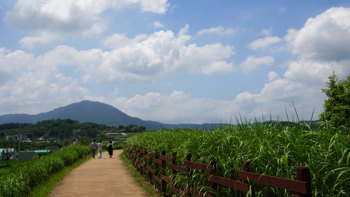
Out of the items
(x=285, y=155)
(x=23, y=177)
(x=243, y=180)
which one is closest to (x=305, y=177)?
(x=285, y=155)

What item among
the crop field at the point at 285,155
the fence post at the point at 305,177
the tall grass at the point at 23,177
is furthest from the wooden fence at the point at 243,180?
the tall grass at the point at 23,177

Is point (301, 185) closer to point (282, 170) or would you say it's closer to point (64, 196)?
point (282, 170)

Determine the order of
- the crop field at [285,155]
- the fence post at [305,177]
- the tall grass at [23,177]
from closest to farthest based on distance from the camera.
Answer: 1. the fence post at [305,177]
2. the crop field at [285,155]
3. the tall grass at [23,177]

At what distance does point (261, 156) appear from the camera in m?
3.38

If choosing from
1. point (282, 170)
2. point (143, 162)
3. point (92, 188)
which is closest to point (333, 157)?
point (282, 170)

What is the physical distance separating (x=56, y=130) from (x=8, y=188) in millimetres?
152812

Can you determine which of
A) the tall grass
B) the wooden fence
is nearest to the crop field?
the wooden fence

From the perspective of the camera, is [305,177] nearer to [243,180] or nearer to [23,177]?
[243,180]

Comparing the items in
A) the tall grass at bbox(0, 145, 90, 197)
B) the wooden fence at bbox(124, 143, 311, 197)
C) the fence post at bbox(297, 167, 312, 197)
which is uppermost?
the fence post at bbox(297, 167, 312, 197)

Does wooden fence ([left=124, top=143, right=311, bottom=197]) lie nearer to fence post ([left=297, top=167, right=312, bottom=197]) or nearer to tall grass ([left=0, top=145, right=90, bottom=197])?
fence post ([left=297, top=167, right=312, bottom=197])

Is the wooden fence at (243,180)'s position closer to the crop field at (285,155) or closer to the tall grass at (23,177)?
the crop field at (285,155)

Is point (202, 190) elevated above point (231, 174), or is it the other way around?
point (231, 174)

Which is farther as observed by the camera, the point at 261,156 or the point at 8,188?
the point at 8,188

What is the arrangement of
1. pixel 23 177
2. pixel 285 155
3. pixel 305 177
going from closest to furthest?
pixel 305 177, pixel 285 155, pixel 23 177
